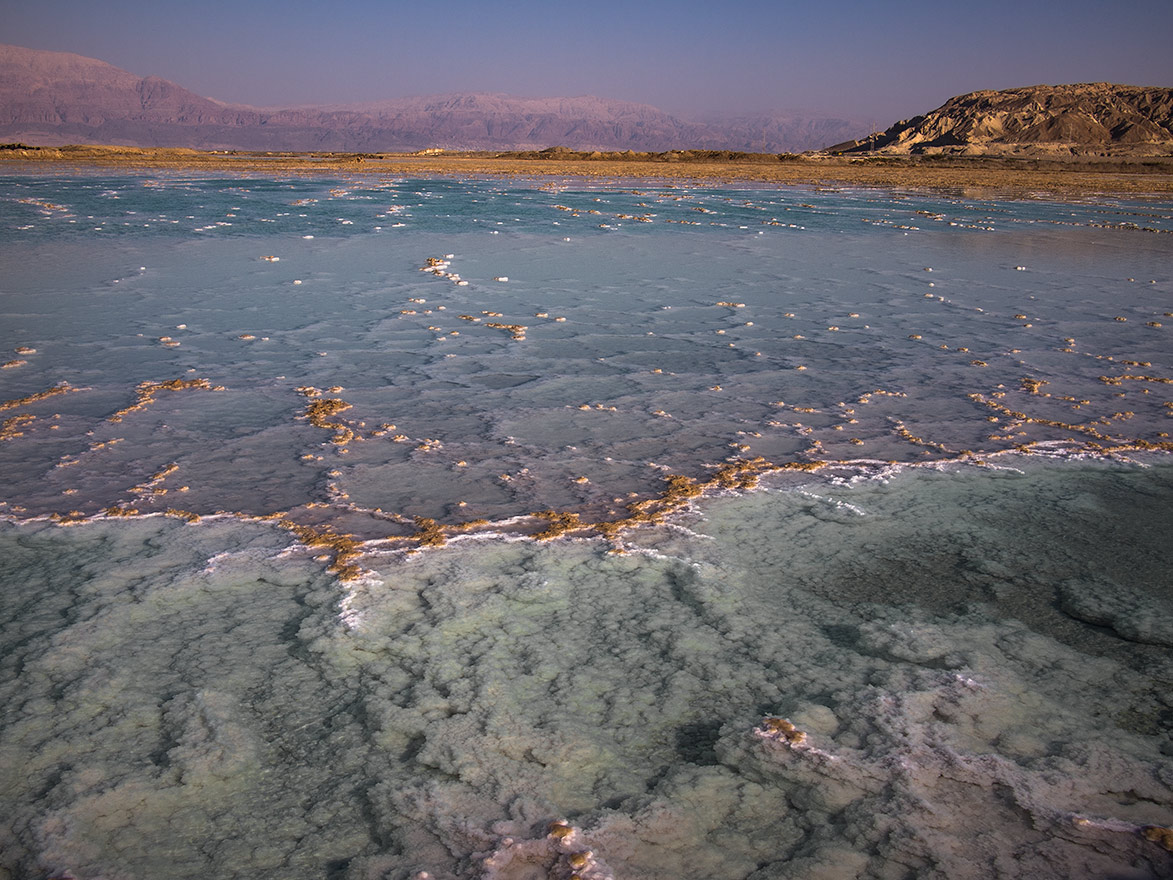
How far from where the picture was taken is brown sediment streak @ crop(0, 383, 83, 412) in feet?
16.0

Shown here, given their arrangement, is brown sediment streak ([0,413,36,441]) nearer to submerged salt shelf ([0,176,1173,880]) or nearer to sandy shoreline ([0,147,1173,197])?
submerged salt shelf ([0,176,1173,880])

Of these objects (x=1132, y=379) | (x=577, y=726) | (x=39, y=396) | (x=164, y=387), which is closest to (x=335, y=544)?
(x=577, y=726)

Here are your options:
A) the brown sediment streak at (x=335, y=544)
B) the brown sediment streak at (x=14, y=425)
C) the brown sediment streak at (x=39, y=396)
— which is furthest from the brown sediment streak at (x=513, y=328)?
the brown sediment streak at (x=335, y=544)

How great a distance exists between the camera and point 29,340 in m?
6.28

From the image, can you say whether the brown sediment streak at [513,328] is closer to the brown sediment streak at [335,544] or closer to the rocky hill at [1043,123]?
the brown sediment streak at [335,544]

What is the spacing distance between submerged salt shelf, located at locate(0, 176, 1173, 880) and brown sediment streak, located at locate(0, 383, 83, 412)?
0.04m

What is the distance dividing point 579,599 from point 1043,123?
352 ft

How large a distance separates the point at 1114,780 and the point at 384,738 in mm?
1923

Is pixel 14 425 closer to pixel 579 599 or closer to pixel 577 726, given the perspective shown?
pixel 579 599

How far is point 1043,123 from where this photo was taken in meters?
91.8

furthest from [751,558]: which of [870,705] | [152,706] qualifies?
[152,706]

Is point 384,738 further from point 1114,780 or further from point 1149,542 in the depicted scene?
point 1149,542

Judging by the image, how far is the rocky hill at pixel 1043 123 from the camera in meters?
83.3

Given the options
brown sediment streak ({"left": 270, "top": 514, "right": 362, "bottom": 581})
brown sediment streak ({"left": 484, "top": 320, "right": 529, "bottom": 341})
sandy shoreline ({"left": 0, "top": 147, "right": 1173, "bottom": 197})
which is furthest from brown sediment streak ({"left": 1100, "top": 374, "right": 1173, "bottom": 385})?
sandy shoreline ({"left": 0, "top": 147, "right": 1173, "bottom": 197})
